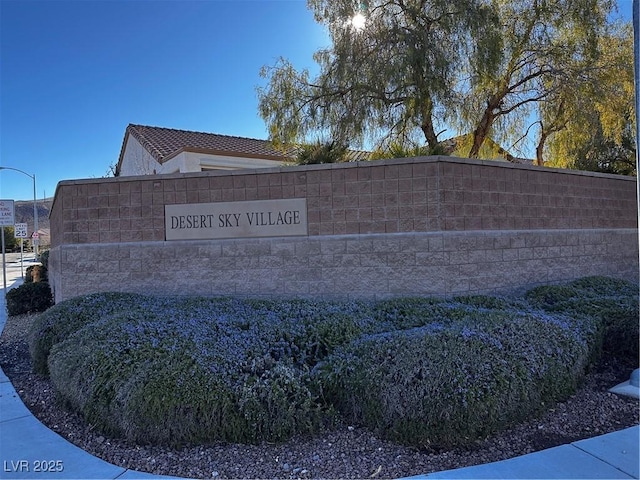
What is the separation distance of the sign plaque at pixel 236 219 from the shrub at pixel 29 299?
17.2 feet

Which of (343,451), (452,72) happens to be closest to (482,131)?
(452,72)

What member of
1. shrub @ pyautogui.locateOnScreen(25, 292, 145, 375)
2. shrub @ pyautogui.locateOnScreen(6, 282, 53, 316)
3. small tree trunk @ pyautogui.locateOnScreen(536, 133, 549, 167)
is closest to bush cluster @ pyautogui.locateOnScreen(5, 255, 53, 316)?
shrub @ pyautogui.locateOnScreen(6, 282, 53, 316)

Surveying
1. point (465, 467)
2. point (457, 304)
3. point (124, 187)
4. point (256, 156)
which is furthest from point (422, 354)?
point (256, 156)

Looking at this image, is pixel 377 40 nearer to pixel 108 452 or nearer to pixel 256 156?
pixel 256 156

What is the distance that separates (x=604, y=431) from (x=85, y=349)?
4.95 metres

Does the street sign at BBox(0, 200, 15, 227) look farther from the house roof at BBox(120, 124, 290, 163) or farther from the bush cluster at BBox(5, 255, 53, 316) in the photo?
the house roof at BBox(120, 124, 290, 163)

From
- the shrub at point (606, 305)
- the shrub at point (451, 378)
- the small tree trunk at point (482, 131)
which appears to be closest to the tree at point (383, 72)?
the small tree trunk at point (482, 131)

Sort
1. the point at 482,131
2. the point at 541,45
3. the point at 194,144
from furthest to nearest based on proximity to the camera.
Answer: the point at 194,144 < the point at 482,131 < the point at 541,45

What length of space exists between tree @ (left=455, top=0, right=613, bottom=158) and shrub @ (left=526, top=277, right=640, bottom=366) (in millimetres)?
4940

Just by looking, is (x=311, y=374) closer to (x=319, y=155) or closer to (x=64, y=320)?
(x=64, y=320)

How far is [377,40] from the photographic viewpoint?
33.2 ft

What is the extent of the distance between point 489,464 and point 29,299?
36.2 feet

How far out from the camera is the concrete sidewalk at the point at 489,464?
3.29 metres

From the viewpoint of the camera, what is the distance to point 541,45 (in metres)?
10.7
